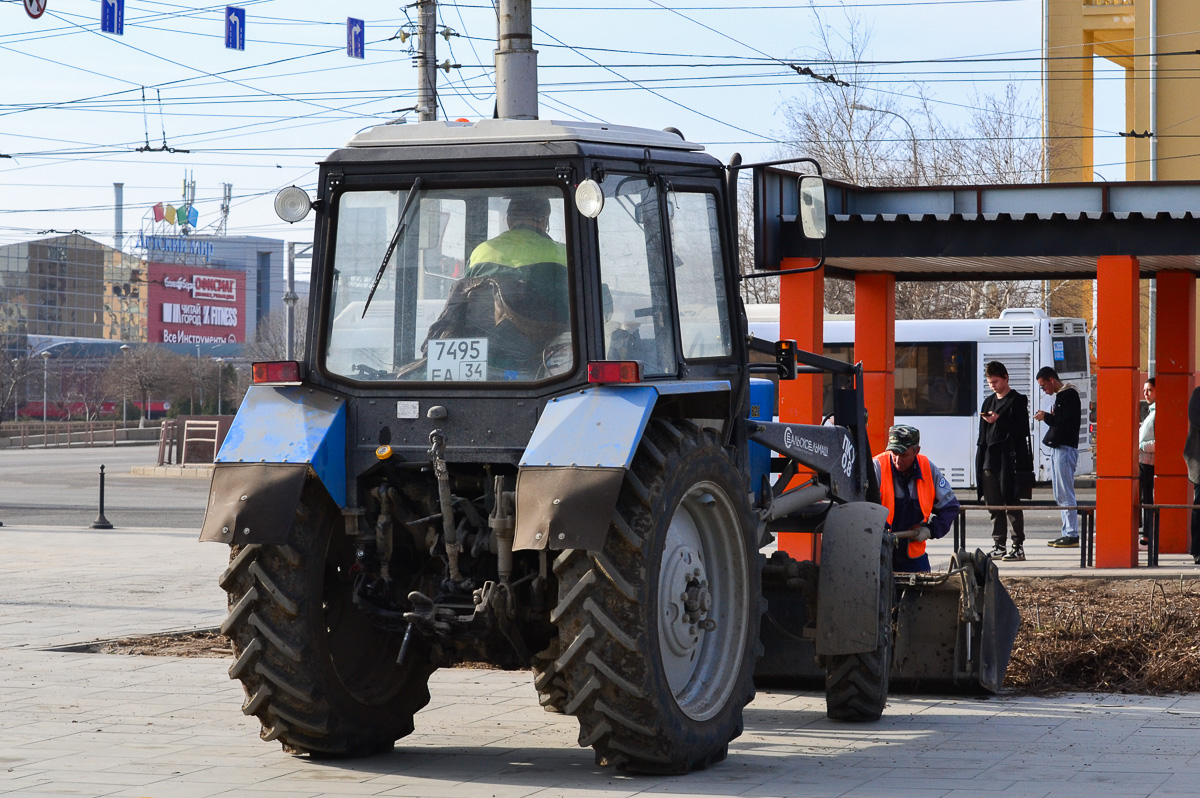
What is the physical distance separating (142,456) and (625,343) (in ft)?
135

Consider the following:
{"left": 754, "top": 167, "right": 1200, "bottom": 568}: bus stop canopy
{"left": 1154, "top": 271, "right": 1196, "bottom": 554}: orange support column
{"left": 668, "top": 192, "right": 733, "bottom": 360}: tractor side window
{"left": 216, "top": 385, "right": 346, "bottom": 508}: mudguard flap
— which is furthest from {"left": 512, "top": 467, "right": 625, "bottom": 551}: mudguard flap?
{"left": 1154, "top": 271, "right": 1196, "bottom": 554}: orange support column

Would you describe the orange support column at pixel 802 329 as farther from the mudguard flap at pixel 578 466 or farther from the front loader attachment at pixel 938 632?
the mudguard flap at pixel 578 466

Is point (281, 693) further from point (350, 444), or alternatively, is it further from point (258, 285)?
point (258, 285)

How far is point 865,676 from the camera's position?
773 cm

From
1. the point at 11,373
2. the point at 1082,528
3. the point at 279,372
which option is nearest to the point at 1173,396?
the point at 1082,528

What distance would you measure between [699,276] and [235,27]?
17.8 meters

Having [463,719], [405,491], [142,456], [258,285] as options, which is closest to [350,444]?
[405,491]

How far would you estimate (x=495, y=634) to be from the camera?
6.38 m

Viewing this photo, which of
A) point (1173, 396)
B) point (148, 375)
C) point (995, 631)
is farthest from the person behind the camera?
point (148, 375)

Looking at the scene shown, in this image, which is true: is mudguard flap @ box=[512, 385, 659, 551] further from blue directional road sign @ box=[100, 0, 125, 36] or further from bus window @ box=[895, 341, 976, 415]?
bus window @ box=[895, 341, 976, 415]

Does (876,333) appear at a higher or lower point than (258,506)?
higher

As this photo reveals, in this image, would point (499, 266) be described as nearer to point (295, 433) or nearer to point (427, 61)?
point (295, 433)

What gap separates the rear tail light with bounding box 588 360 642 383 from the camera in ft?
20.2

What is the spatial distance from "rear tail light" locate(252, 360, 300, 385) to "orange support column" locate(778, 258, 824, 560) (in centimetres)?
829
